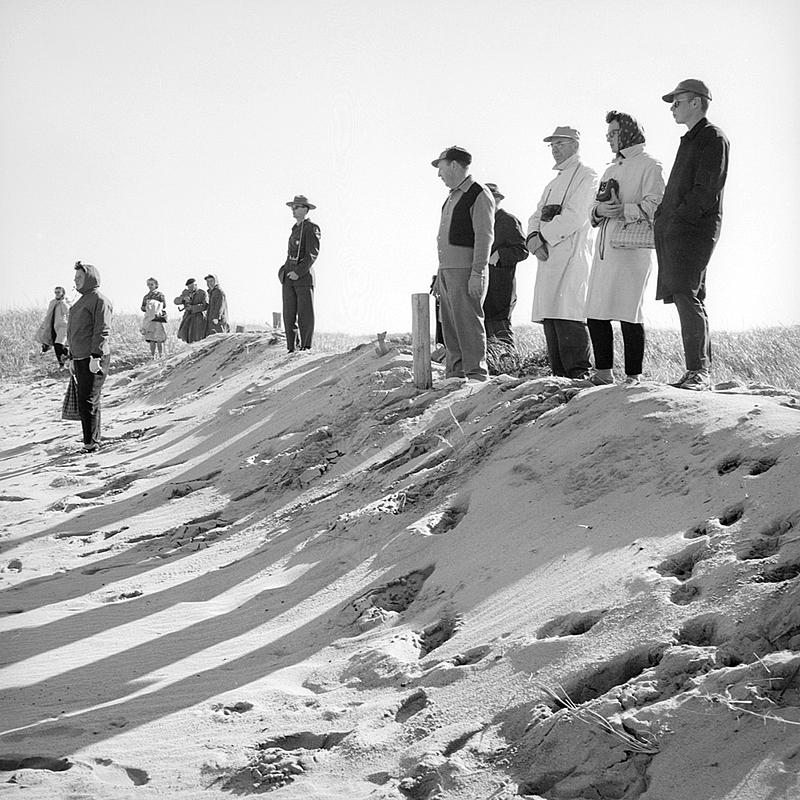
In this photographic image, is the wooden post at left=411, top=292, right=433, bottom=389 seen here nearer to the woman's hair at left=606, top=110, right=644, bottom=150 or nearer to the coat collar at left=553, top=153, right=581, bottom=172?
the coat collar at left=553, top=153, right=581, bottom=172

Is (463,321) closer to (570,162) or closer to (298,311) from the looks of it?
(570,162)

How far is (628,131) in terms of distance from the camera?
21.2 feet

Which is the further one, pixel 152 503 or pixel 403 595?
pixel 152 503

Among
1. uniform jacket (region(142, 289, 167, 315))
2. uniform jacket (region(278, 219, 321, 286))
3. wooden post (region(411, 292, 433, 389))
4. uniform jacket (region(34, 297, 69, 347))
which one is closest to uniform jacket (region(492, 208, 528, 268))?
wooden post (region(411, 292, 433, 389))

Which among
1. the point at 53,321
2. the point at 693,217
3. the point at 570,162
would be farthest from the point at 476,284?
the point at 53,321

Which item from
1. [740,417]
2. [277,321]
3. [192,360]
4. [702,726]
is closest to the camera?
[702,726]

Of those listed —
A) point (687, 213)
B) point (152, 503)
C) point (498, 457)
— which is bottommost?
point (152, 503)

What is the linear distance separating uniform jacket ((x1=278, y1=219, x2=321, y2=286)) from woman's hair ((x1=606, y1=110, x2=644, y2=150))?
19.4 ft

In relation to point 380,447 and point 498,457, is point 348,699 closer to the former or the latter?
point 498,457

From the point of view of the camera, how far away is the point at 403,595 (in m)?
4.74

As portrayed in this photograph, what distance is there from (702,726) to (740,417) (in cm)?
211

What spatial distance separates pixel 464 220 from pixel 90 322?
4318 mm

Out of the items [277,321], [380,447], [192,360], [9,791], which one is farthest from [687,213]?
[277,321]

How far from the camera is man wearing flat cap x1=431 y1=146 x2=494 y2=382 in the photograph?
7.66 metres
